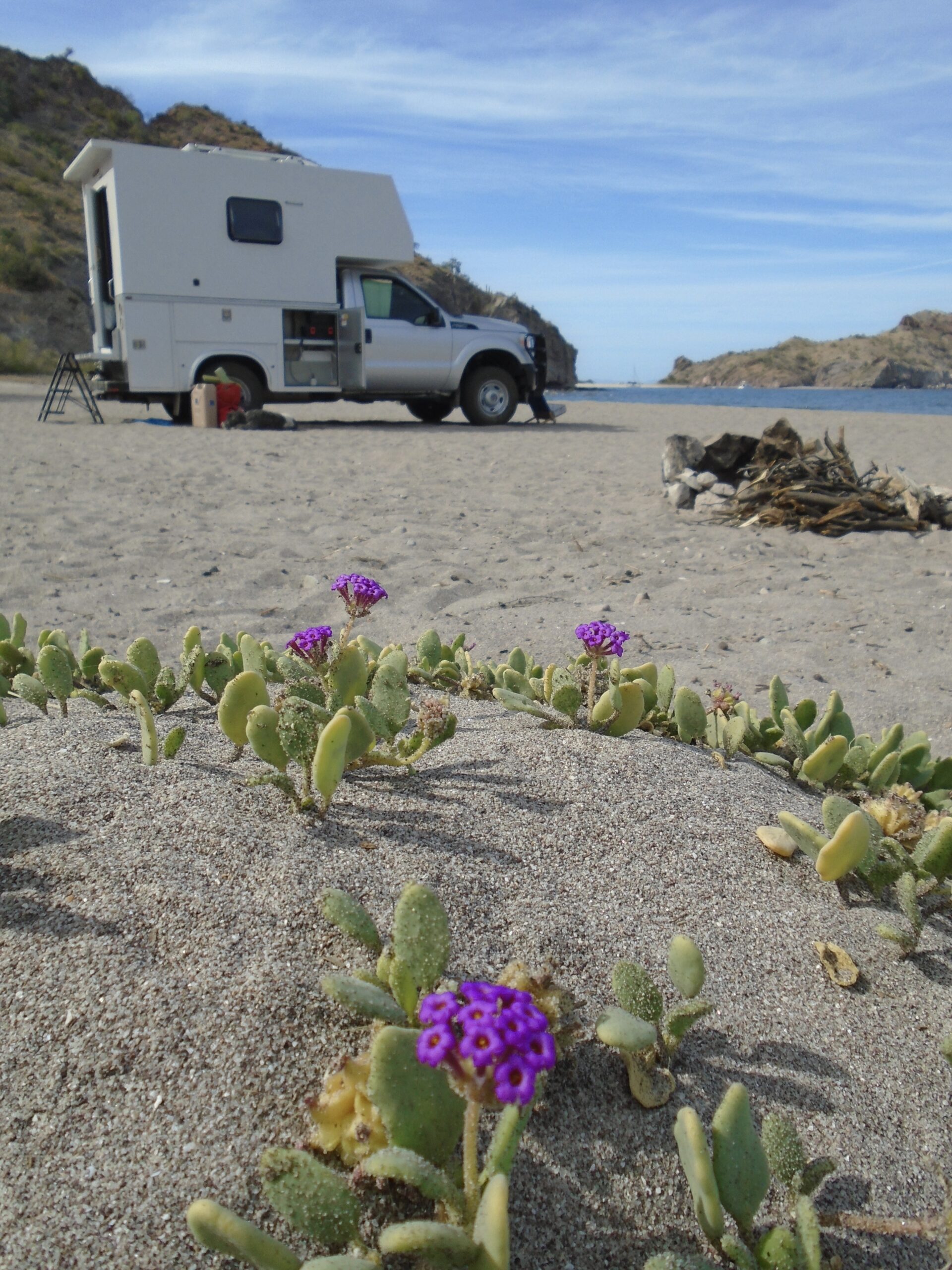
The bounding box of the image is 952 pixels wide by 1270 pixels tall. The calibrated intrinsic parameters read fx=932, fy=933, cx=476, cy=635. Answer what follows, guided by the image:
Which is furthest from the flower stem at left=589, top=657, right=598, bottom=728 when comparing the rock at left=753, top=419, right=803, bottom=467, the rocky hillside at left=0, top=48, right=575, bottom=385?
the rocky hillside at left=0, top=48, right=575, bottom=385

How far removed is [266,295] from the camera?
1247 centimetres

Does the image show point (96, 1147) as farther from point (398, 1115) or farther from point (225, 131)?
point (225, 131)

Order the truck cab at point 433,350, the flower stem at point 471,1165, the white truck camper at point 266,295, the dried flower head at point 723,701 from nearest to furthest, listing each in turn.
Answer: the flower stem at point 471,1165, the dried flower head at point 723,701, the white truck camper at point 266,295, the truck cab at point 433,350

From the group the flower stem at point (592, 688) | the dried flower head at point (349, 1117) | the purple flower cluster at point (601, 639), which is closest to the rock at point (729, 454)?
the flower stem at point (592, 688)

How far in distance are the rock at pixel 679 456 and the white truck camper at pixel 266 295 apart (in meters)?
5.94

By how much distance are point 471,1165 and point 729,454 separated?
744 centimetres

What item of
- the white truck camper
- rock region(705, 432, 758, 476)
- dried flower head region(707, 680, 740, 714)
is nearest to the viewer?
dried flower head region(707, 680, 740, 714)

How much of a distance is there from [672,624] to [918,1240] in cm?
352

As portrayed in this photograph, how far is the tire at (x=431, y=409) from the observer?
1410cm

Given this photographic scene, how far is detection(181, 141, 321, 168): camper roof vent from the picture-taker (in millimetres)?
12094

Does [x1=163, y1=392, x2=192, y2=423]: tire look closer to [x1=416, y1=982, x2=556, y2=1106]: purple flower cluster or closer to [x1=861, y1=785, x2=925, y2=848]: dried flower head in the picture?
[x1=861, y1=785, x2=925, y2=848]: dried flower head

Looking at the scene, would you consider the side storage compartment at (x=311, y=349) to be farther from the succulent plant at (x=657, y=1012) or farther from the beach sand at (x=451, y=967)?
the succulent plant at (x=657, y=1012)

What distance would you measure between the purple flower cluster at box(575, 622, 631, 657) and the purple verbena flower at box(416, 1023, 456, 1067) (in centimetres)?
123

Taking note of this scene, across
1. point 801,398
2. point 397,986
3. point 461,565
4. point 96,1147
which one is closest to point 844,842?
point 397,986
